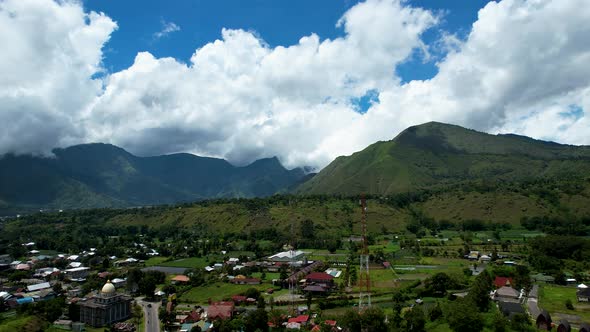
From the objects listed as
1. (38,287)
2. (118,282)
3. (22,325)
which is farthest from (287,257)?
(22,325)

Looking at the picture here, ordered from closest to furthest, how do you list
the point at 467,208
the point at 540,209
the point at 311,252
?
the point at 311,252 < the point at 540,209 < the point at 467,208

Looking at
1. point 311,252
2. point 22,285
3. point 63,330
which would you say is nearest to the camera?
point 63,330

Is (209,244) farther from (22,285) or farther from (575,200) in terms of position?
(575,200)

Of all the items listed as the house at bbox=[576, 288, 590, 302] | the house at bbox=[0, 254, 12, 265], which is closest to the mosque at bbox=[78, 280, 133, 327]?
the house at bbox=[0, 254, 12, 265]

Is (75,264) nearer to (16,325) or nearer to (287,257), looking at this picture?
(287,257)

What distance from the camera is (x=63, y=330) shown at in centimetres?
5156

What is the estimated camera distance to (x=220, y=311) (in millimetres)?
53750

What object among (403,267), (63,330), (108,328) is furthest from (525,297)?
(63,330)

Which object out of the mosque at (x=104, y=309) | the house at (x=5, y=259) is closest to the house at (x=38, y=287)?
the mosque at (x=104, y=309)

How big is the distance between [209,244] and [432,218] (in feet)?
256

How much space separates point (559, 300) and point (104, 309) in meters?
59.4

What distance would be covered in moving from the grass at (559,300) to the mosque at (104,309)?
54.4 m

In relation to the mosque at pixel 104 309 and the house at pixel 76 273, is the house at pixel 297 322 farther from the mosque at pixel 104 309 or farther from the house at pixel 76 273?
the house at pixel 76 273

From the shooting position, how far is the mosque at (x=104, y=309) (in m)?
54.6
